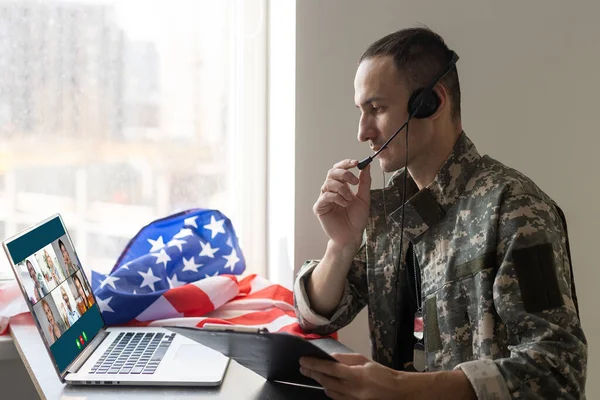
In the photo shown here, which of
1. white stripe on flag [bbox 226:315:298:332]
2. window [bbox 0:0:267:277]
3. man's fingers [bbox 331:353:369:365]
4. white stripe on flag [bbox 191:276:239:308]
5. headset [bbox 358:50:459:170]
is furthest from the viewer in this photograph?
window [bbox 0:0:267:277]

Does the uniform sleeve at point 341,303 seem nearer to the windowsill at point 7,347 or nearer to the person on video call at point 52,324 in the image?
the person on video call at point 52,324

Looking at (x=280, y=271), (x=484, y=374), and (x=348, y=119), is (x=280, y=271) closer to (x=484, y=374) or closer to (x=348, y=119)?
(x=348, y=119)

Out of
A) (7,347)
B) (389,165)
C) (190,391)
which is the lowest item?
(7,347)

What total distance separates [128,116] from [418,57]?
1.04 meters

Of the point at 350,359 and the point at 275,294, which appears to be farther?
the point at 275,294

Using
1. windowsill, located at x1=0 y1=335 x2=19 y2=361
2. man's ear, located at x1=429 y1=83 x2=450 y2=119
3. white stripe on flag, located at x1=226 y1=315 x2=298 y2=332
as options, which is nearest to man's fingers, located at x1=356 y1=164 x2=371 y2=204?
man's ear, located at x1=429 y1=83 x2=450 y2=119

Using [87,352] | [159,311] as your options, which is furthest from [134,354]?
[159,311]

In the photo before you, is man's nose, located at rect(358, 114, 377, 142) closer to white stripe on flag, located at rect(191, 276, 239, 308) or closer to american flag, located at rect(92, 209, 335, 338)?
american flag, located at rect(92, 209, 335, 338)

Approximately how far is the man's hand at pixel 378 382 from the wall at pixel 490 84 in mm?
813

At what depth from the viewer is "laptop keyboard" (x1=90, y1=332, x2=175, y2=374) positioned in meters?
1.32

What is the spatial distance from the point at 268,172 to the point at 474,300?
107 centimetres

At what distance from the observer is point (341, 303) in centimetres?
159

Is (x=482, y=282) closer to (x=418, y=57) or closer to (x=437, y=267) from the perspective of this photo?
(x=437, y=267)

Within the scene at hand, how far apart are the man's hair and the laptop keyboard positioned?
0.70 metres
